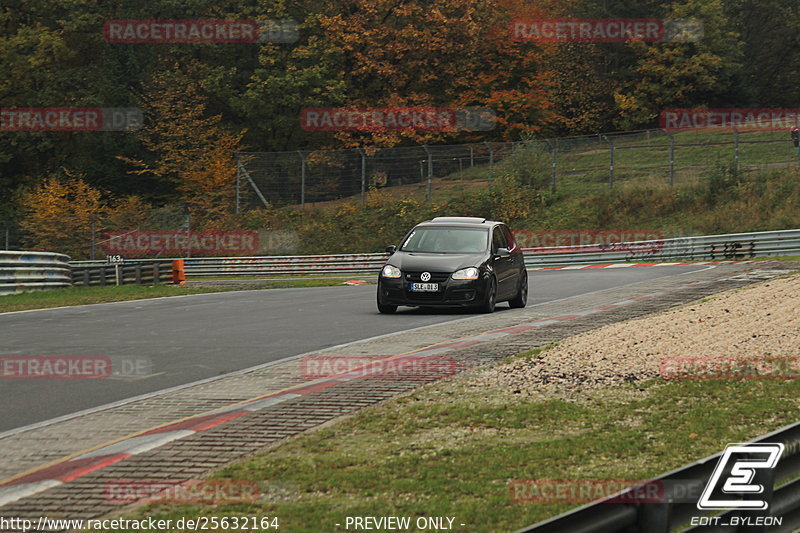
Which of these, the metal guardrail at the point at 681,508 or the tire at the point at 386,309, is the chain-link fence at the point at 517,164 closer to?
the tire at the point at 386,309

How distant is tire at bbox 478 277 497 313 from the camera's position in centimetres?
1879

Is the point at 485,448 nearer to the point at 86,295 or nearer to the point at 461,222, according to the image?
the point at 461,222

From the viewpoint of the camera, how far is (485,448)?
7.50 meters

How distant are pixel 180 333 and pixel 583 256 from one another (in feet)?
87.3

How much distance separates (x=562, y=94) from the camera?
232ft

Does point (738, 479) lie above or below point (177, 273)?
above

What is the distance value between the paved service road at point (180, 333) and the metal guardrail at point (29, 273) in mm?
5057

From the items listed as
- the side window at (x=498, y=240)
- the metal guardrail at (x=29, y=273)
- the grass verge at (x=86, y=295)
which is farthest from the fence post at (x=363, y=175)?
the side window at (x=498, y=240)

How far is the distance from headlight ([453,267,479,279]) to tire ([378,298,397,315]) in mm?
1314

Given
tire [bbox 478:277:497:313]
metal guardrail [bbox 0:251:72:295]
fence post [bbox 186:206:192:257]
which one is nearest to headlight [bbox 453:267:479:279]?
tire [bbox 478:277:497:313]

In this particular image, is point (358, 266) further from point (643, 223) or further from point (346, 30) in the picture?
point (346, 30)

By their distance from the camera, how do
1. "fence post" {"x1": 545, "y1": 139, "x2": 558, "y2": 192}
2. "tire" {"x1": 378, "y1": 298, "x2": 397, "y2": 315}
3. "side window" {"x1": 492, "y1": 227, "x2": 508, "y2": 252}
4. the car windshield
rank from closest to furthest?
"tire" {"x1": 378, "y1": 298, "x2": 397, "y2": 315}
the car windshield
"side window" {"x1": 492, "y1": 227, "x2": 508, "y2": 252}
"fence post" {"x1": 545, "y1": 139, "x2": 558, "y2": 192}

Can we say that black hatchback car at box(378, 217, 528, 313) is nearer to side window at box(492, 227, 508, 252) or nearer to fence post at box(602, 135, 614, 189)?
side window at box(492, 227, 508, 252)

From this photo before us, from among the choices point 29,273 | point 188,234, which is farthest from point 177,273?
point 29,273
